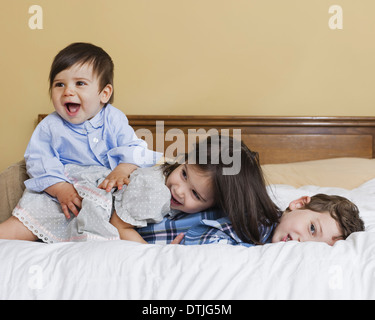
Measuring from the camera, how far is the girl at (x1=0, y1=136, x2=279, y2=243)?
109 centimetres

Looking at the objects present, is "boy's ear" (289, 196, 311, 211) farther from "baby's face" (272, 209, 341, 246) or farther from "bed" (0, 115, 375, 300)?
"bed" (0, 115, 375, 300)

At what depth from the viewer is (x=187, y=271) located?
2.52ft

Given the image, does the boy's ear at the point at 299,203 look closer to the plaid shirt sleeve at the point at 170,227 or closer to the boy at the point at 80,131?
the plaid shirt sleeve at the point at 170,227

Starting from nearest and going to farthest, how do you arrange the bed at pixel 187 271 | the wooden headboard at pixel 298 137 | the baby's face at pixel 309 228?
1. the bed at pixel 187 271
2. the baby's face at pixel 309 228
3. the wooden headboard at pixel 298 137

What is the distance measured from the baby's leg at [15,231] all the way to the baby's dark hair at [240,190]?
0.38 metres

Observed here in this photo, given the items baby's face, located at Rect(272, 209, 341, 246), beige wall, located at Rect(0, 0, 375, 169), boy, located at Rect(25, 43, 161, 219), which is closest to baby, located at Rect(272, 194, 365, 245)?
baby's face, located at Rect(272, 209, 341, 246)

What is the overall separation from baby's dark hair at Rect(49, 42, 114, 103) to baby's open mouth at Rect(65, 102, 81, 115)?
0.08 meters

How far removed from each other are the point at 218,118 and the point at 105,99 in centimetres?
100

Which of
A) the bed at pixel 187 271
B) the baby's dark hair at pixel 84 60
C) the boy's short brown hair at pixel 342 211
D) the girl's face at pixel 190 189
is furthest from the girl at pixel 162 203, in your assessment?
the baby's dark hair at pixel 84 60

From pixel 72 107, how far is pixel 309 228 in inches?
29.1

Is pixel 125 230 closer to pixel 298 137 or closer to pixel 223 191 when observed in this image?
pixel 223 191

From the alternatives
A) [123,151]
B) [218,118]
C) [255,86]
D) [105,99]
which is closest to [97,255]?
[123,151]

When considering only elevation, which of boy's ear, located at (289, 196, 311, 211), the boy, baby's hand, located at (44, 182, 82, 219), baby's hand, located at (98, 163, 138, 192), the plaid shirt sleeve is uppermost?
the boy

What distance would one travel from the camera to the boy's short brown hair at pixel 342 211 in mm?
1071
